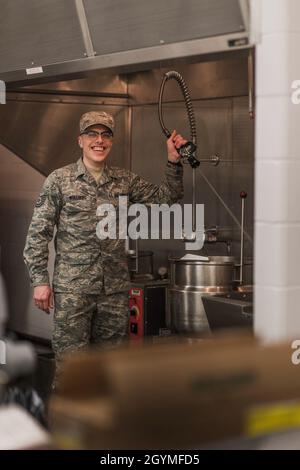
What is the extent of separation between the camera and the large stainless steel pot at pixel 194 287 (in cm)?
467

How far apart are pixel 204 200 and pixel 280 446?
4449 millimetres

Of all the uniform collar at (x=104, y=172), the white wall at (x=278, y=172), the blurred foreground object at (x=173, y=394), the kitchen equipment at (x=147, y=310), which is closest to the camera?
the blurred foreground object at (x=173, y=394)

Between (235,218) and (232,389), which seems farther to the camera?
(235,218)

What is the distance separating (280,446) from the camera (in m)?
1.40

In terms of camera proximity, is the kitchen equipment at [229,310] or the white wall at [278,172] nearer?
the white wall at [278,172]

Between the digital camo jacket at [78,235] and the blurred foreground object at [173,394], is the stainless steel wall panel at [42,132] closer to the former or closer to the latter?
the digital camo jacket at [78,235]

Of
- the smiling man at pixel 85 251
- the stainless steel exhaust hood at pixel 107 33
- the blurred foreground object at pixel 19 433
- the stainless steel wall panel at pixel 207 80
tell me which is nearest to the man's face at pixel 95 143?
the smiling man at pixel 85 251

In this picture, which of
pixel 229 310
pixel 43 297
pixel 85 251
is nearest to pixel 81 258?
pixel 85 251

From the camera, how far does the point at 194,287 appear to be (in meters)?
4.76

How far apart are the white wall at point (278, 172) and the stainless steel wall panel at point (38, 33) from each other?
4.23 feet

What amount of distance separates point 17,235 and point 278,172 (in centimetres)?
409
